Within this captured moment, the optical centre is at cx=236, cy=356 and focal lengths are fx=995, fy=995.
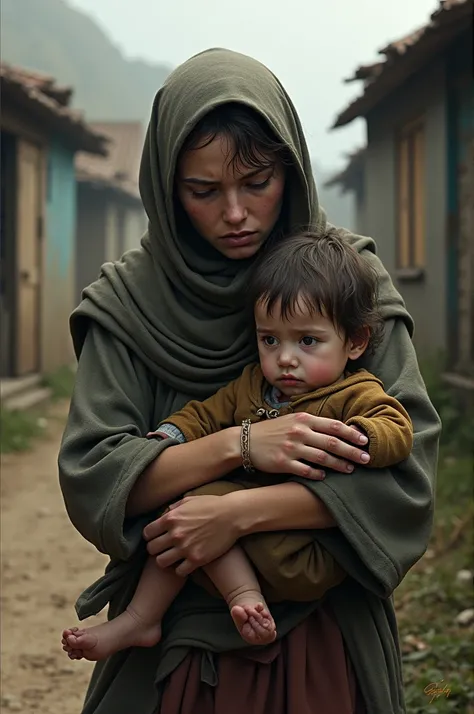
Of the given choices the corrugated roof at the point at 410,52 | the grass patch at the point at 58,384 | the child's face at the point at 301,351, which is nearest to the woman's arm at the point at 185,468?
the child's face at the point at 301,351

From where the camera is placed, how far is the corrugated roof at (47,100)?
895 centimetres

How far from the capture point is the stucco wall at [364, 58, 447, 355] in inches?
337

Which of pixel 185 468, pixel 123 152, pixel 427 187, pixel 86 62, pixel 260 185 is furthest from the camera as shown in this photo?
pixel 86 62

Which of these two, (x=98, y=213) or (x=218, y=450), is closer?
(x=218, y=450)

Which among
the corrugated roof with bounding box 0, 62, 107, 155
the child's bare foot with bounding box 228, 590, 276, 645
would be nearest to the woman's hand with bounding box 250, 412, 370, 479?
the child's bare foot with bounding box 228, 590, 276, 645

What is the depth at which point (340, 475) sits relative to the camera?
6.14 ft

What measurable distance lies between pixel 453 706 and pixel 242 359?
6.14 feet

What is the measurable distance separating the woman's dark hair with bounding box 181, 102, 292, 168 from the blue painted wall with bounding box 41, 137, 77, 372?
10.00 metres

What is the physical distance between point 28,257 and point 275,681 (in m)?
9.73

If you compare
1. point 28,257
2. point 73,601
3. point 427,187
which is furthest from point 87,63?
point 73,601

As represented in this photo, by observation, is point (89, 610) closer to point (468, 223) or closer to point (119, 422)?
point (119, 422)

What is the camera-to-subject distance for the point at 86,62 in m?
74.8

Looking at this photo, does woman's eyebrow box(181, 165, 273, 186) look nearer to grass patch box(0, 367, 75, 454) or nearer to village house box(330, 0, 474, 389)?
village house box(330, 0, 474, 389)

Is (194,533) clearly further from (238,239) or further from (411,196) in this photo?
(411,196)
